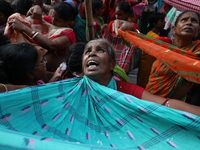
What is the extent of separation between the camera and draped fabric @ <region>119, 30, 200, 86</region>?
5.64 ft

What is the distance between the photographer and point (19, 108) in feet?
5.22

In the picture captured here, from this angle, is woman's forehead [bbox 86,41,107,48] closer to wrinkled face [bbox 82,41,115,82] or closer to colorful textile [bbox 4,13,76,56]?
wrinkled face [bbox 82,41,115,82]

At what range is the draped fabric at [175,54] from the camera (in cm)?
172

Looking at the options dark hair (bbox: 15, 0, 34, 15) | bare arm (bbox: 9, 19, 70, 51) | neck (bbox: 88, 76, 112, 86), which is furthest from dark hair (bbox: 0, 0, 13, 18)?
neck (bbox: 88, 76, 112, 86)

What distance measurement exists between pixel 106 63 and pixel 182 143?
0.93 metres

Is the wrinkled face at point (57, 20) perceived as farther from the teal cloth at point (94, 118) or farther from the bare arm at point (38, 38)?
the teal cloth at point (94, 118)

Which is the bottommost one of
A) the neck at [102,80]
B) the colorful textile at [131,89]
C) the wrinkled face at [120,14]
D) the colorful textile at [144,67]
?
the colorful textile at [144,67]

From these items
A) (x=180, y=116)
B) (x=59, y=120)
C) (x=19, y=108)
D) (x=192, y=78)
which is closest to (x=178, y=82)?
(x=192, y=78)

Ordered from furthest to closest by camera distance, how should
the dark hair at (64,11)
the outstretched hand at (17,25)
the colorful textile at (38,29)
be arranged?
1. the dark hair at (64,11)
2. the colorful textile at (38,29)
3. the outstretched hand at (17,25)

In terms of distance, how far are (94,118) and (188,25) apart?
4.49ft

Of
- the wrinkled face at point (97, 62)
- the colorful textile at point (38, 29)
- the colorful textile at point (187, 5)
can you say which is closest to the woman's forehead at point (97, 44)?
the wrinkled face at point (97, 62)

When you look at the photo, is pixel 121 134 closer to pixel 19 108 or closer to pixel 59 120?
pixel 59 120

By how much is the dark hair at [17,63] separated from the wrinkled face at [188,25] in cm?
144

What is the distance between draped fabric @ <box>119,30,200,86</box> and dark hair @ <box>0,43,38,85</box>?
1010 millimetres
